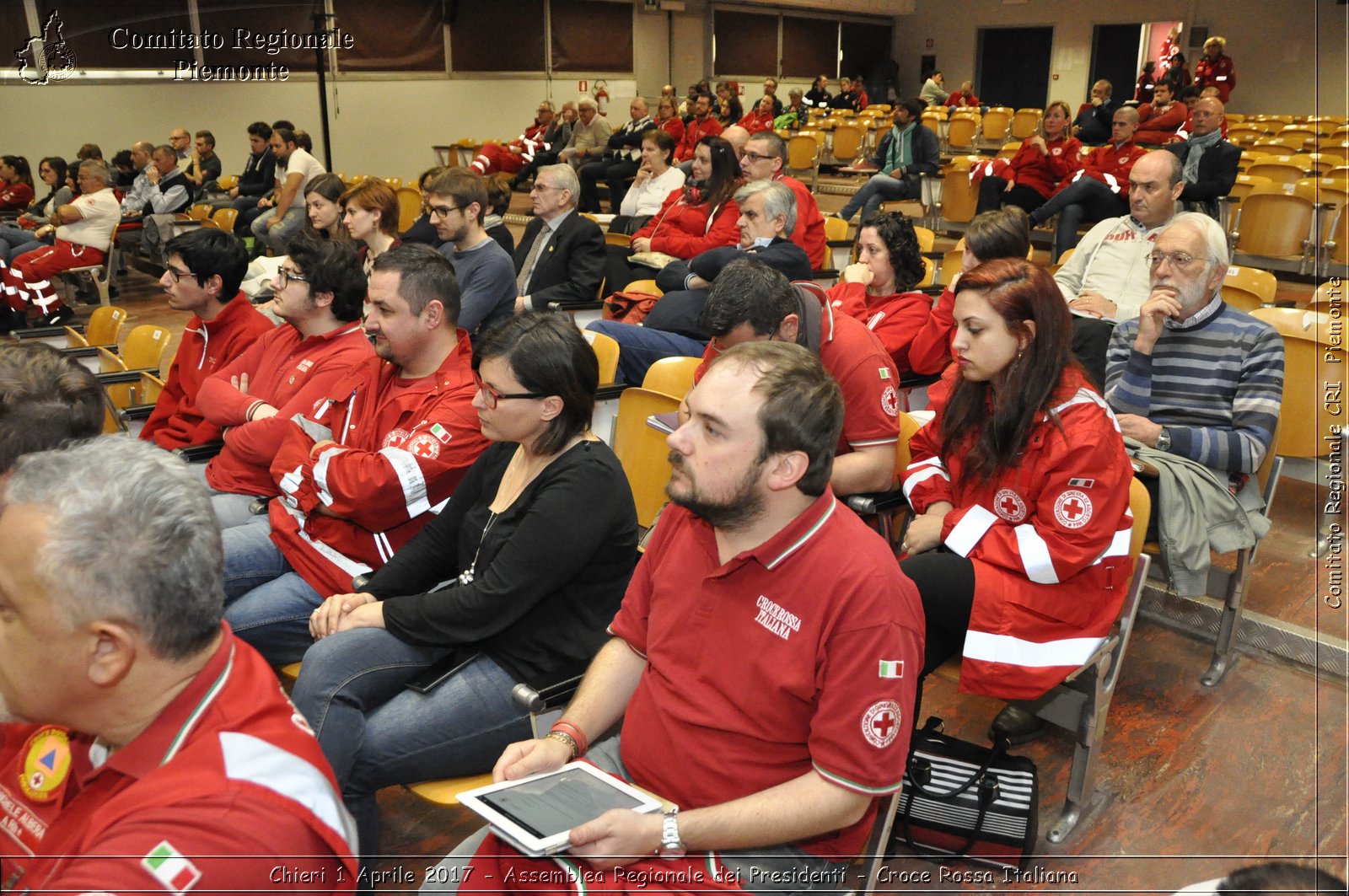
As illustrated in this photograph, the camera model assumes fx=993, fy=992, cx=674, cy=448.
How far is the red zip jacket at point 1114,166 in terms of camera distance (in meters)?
6.50

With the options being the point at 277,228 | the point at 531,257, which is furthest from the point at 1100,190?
the point at 277,228

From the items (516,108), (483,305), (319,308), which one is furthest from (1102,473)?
(516,108)

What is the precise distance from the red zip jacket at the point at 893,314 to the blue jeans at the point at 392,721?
2195 millimetres

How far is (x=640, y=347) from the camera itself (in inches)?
150

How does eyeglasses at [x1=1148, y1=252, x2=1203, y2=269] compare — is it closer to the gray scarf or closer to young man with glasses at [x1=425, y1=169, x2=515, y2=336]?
young man with glasses at [x1=425, y1=169, x2=515, y2=336]

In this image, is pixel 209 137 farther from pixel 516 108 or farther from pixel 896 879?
pixel 896 879

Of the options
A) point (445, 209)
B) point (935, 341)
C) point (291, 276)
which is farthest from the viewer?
point (445, 209)

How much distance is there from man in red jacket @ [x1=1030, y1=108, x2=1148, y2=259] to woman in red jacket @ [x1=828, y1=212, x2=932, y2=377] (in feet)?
10.3

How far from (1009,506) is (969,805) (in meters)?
0.66

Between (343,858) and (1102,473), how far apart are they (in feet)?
5.51

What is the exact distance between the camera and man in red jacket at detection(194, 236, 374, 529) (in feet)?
9.36

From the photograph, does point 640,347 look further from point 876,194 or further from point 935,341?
point 876,194

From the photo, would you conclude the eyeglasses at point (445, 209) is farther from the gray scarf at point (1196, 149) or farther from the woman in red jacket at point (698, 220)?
the gray scarf at point (1196, 149)

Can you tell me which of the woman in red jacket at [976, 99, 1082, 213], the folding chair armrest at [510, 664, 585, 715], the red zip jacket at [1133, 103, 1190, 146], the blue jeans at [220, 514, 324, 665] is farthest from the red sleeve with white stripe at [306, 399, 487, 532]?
the red zip jacket at [1133, 103, 1190, 146]
